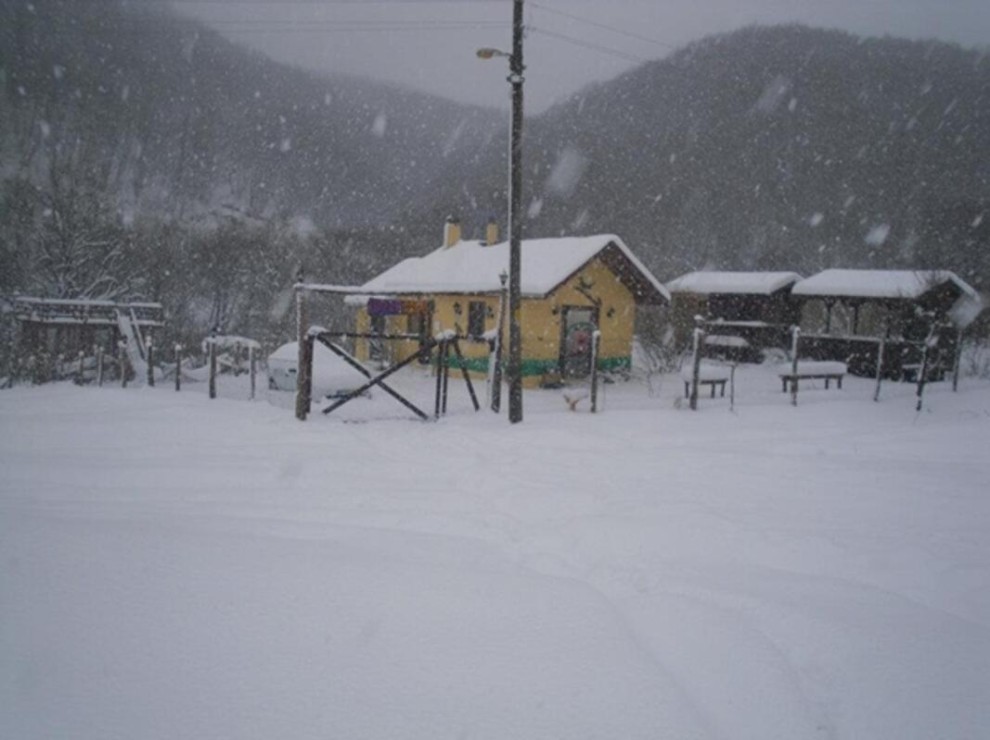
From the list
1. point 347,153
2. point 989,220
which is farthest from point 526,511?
point 347,153

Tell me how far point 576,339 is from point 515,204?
1030 cm

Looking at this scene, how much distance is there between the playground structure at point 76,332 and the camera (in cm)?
2083

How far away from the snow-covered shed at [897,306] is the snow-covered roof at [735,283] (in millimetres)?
1518

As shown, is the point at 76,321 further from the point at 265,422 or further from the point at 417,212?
the point at 417,212

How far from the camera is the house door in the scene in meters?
19.8

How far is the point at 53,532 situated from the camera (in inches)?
170

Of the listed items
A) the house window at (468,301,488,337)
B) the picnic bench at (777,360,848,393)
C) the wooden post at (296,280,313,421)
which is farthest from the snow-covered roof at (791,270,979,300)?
the wooden post at (296,280,313,421)

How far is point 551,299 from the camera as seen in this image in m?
19.2

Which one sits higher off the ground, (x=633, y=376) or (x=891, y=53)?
(x=891, y=53)

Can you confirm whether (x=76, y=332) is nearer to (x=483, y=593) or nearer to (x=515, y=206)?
(x=515, y=206)

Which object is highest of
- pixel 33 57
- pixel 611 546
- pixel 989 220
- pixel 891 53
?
pixel 891 53

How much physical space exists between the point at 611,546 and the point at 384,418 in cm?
584

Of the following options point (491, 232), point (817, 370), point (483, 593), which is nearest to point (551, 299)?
point (491, 232)

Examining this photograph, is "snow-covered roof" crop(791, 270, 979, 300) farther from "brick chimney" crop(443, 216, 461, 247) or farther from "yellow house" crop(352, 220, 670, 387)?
"brick chimney" crop(443, 216, 461, 247)
